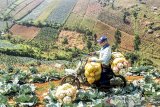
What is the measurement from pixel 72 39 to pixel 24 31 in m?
15.8

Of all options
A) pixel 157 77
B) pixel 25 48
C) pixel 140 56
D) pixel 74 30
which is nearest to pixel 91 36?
pixel 74 30

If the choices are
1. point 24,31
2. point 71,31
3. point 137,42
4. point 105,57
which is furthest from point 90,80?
point 24,31

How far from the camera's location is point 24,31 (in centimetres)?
10850

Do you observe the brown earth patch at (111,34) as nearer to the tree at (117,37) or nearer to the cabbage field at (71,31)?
the cabbage field at (71,31)

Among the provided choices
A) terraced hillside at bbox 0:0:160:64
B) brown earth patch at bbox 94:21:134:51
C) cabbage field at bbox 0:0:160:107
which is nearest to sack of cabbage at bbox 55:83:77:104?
cabbage field at bbox 0:0:160:107

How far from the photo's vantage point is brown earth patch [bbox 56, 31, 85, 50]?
97569 mm

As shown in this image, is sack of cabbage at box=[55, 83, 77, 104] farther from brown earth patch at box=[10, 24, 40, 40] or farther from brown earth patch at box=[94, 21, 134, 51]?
brown earth patch at box=[10, 24, 40, 40]

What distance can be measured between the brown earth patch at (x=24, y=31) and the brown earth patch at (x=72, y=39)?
312 inches

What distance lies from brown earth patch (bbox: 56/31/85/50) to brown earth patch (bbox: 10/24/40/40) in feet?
26.0

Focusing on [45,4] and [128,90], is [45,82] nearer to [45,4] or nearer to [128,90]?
[128,90]

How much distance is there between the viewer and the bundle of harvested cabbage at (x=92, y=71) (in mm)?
14805

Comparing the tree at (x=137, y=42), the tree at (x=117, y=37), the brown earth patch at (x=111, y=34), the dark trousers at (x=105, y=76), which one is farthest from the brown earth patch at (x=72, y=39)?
the dark trousers at (x=105, y=76)

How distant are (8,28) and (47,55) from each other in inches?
1332

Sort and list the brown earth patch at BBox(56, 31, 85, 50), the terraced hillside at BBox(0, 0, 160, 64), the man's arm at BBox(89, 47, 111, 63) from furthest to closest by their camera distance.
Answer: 1. the terraced hillside at BBox(0, 0, 160, 64)
2. the brown earth patch at BBox(56, 31, 85, 50)
3. the man's arm at BBox(89, 47, 111, 63)
